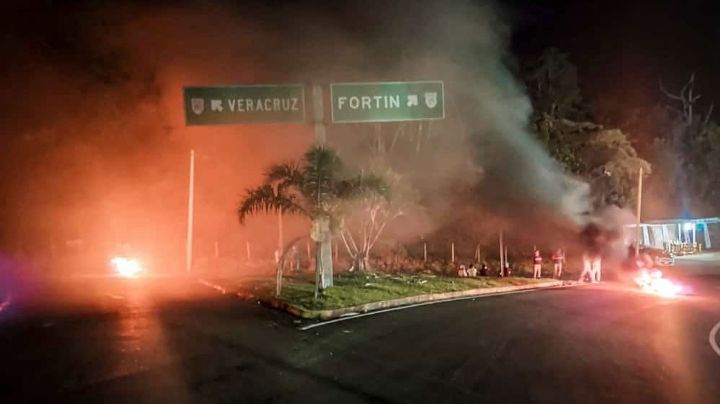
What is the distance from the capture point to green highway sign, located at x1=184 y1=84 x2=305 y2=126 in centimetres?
1666

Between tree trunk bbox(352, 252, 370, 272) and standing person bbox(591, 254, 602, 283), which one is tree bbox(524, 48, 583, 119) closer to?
standing person bbox(591, 254, 602, 283)

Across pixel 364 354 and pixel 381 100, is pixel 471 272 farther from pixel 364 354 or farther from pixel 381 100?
pixel 364 354

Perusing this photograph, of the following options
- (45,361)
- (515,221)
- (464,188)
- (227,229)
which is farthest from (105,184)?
(45,361)

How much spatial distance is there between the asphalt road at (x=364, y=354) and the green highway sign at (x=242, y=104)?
4.59m

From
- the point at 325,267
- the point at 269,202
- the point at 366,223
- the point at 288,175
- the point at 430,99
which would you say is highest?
the point at 430,99

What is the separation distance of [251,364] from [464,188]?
20.4 m

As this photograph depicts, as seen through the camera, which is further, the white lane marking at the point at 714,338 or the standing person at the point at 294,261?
the standing person at the point at 294,261

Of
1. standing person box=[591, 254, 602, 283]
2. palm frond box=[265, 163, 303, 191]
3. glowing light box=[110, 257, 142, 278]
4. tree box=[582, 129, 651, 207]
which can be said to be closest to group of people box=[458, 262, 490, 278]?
standing person box=[591, 254, 602, 283]

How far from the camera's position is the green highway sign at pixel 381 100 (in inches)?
669

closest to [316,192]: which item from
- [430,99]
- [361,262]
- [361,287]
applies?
[361,287]

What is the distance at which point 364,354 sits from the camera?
9.49 metres

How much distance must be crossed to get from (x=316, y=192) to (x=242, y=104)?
3.15 metres

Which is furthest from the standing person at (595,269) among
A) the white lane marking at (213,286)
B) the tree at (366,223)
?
the white lane marking at (213,286)

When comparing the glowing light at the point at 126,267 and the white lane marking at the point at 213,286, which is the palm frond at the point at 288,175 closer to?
the white lane marking at the point at 213,286
